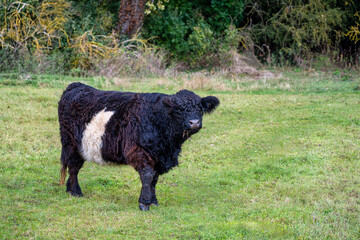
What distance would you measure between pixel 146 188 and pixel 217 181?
224cm

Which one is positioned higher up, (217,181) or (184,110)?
(184,110)

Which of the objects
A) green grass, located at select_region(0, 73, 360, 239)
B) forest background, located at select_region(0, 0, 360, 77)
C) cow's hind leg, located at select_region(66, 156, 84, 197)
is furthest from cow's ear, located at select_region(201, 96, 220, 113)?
forest background, located at select_region(0, 0, 360, 77)

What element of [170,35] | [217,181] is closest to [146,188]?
[217,181]

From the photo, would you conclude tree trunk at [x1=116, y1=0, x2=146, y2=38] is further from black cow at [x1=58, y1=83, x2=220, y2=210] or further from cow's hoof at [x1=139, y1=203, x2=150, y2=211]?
cow's hoof at [x1=139, y1=203, x2=150, y2=211]

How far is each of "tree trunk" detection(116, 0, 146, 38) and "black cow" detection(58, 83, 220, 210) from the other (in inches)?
638

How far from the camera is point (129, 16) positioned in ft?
77.7

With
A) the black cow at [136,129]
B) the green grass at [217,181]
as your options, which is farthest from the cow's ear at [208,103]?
the green grass at [217,181]

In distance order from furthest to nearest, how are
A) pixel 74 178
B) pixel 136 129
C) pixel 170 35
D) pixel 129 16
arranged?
pixel 170 35, pixel 129 16, pixel 74 178, pixel 136 129

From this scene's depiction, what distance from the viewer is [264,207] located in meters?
7.39

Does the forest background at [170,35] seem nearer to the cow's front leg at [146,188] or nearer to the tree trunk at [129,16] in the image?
the tree trunk at [129,16]

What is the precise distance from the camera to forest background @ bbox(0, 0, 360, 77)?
19672 mm

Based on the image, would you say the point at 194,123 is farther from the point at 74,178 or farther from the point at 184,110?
the point at 74,178

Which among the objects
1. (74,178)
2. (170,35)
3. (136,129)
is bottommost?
(74,178)

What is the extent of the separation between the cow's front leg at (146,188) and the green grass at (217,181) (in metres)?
0.14
